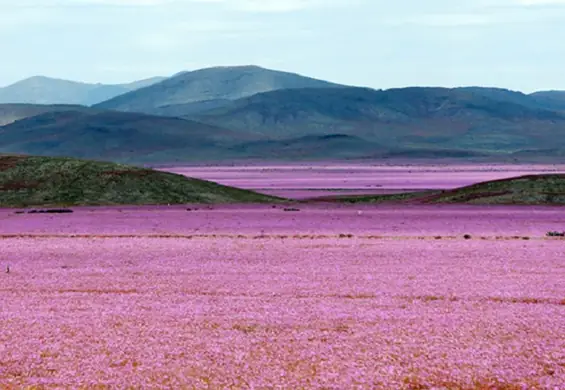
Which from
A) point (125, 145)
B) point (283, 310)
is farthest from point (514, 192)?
point (125, 145)

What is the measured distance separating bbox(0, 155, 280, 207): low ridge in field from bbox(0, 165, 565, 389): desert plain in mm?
20831

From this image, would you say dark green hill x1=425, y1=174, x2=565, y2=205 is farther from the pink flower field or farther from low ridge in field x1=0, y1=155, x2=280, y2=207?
the pink flower field

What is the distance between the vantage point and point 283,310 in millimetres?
18359


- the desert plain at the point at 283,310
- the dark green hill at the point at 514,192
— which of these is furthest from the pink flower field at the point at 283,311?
the dark green hill at the point at 514,192

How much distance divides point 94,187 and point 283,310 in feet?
137

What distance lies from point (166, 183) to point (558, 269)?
38.4 meters

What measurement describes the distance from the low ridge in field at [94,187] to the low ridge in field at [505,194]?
7986mm

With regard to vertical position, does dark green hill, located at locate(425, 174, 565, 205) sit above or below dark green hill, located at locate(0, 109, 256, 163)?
below

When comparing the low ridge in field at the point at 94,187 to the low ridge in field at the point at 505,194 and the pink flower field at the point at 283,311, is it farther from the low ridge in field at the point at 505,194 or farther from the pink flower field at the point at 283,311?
the pink flower field at the point at 283,311

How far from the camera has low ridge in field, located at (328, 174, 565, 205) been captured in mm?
54188

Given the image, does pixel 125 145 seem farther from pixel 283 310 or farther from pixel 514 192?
pixel 283 310

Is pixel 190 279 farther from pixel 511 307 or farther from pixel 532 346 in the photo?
pixel 532 346

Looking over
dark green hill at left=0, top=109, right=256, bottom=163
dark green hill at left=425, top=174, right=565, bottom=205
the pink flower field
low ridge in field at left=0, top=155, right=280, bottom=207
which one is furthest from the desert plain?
dark green hill at left=0, top=109, right=256, bottom=163

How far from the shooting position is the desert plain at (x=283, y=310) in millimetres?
13797
